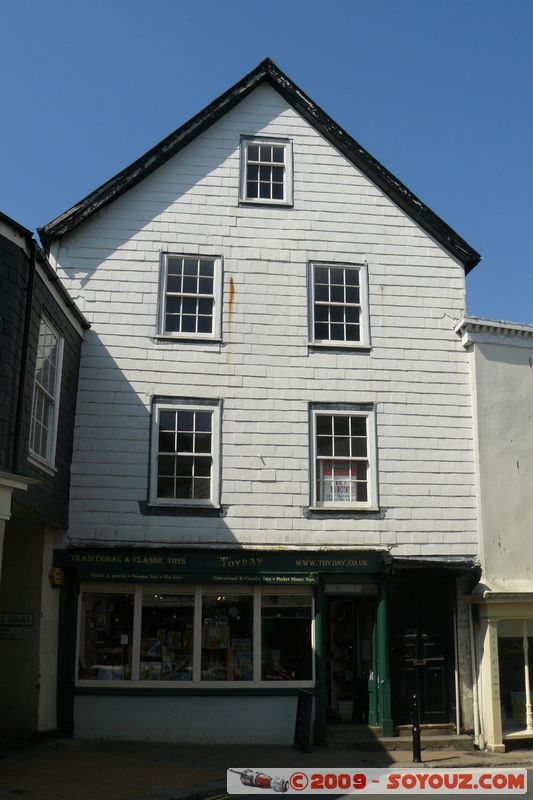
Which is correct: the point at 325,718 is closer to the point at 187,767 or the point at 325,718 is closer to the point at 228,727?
the point at 228,727

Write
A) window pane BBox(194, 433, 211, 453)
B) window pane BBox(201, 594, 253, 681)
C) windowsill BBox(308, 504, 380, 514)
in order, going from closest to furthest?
window pane BBox(201, 594, 253, 681) → windowsill BBox(308, 504, 380, 514) → window pane BBox(194, 433, 211, 453)

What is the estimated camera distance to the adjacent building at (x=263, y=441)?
14078mm

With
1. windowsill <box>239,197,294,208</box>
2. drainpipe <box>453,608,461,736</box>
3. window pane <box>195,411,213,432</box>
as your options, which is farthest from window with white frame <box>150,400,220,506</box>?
drainpipe <box>453,608,461,736</box>

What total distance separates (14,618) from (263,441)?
5.24 metres

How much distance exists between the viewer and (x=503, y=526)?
15.0 m

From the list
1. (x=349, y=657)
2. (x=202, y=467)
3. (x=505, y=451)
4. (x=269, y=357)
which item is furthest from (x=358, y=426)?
(x=349, y=657)

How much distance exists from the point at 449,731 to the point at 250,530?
4.95 metres

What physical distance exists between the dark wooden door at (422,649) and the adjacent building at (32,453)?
601cm

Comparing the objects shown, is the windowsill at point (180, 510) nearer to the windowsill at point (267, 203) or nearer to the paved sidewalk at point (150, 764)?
the paved sidewalk at point (150, 764)

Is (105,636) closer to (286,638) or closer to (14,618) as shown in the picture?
(14,618)

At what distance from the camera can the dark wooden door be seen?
14.4 meters

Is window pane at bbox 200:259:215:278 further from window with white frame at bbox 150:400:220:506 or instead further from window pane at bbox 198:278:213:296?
window with white frame at bbox 150:400:220:506

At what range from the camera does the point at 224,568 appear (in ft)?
46.3

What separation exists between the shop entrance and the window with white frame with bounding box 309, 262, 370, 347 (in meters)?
4.86
